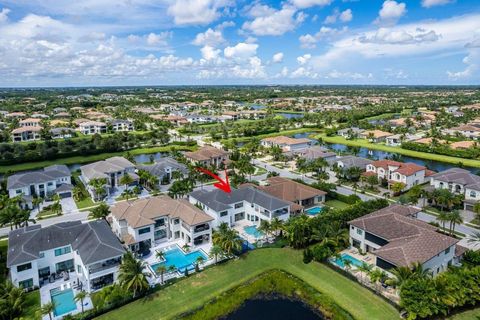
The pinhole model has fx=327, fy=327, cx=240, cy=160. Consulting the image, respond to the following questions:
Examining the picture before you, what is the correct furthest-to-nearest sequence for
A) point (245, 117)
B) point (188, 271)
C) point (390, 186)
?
1. point (245, 117)
2. point (390, 186)
3. point (188, 271)

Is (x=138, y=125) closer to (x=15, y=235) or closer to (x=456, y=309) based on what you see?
(x=15, y=235)

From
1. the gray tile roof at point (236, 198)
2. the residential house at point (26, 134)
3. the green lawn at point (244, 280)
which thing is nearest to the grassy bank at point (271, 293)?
the green lawn at point (244, 280)

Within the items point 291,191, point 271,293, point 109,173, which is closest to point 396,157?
point 291,191

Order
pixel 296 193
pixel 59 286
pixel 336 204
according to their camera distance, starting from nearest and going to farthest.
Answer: pixel 59 286
pixel 296 193
pixel 336 204

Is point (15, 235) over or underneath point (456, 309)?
over

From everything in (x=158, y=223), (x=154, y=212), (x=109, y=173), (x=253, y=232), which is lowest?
(x=253, y=232)

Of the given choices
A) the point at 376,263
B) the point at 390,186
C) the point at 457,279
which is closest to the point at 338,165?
the point at 390,186

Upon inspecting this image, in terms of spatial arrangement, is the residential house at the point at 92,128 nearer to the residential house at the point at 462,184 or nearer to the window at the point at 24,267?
the window at the point at 24,267

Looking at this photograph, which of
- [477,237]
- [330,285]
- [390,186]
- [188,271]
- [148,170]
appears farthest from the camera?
[148,170]

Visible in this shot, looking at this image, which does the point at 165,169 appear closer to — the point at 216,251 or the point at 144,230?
the point at 144,230
